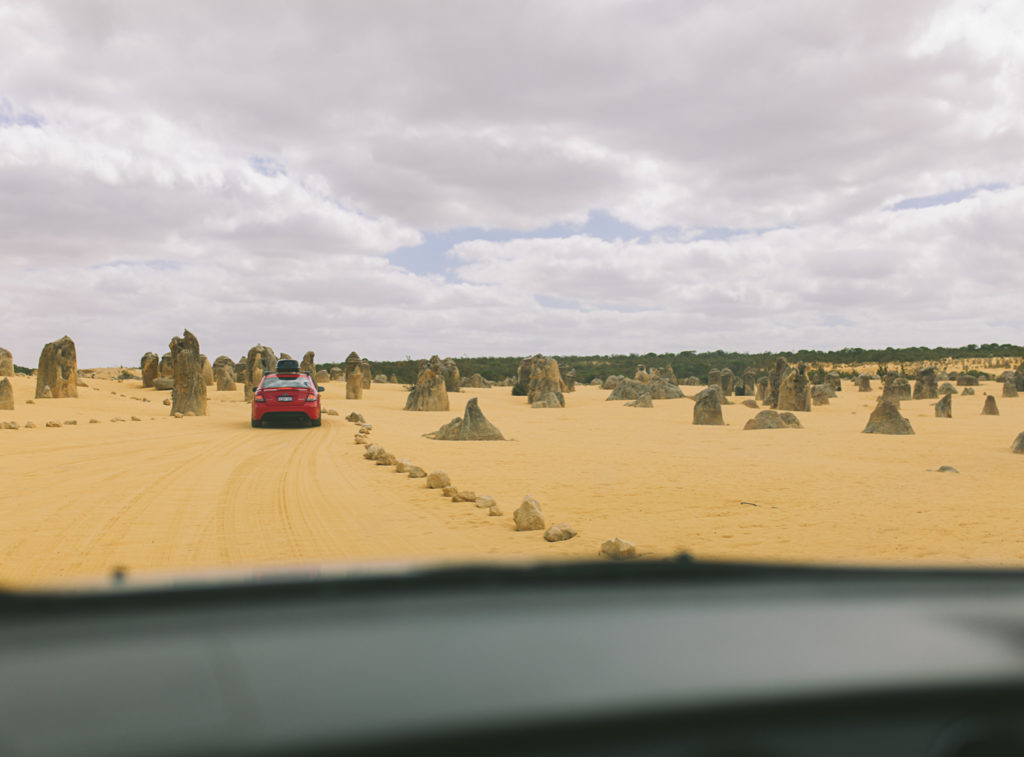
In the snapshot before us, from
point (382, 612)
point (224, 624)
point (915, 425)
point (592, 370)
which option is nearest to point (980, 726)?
point (382, 612)

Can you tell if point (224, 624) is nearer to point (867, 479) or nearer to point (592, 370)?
point (867, 479)

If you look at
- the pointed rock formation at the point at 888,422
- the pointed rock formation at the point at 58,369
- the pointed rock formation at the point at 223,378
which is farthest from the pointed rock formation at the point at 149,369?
the pointed rock formation at the point at 888,422

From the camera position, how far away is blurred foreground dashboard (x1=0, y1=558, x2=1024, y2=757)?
955mm

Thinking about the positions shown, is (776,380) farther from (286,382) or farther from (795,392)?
(286,382)

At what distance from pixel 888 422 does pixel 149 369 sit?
40.8 metres

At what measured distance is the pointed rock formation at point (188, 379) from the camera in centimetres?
2641

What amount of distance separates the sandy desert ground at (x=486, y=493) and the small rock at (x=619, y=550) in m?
0.26

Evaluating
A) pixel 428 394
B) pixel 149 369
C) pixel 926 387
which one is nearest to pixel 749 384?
pixel 926 387

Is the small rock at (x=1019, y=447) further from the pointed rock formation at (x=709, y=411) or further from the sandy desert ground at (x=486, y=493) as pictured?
the pointed rock formation at (x=709, y=411)

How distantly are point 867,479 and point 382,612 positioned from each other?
11.7 metres

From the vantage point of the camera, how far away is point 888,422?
1992cm

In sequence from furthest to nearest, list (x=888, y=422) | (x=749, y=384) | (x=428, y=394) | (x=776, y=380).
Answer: (x=749, y=384), (x=776, y=380), (x=428, y=394), (x=888, y=422)

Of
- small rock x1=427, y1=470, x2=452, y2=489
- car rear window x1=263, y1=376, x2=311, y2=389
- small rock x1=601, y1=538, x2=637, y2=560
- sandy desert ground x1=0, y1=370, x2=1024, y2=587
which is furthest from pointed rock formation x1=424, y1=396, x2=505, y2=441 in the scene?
small rock x1=601, y1=538, x2=637, y2=560

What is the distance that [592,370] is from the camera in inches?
2945
